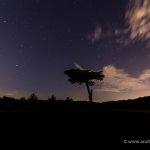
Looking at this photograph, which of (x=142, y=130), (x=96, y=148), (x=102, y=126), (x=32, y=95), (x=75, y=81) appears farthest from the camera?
(x=32, y=95)

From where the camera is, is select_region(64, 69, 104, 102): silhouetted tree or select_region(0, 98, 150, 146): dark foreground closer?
select_region(0, 98, 150, 146): dark foreground

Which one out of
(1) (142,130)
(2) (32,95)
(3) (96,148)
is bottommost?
(3) (96,148)

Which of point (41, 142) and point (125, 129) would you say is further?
point (125, 129)

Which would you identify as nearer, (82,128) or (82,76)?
(82,128)

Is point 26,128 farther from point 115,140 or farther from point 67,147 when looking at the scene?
point 115,140

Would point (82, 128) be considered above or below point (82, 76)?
below

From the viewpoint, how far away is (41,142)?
7.60 m

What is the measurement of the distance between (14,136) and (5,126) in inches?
51.3

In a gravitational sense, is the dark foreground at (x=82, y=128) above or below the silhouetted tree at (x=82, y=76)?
below

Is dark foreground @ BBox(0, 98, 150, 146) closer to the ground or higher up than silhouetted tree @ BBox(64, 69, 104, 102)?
closer to the ground

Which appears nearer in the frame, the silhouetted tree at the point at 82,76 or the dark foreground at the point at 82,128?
the dark foreground at the point at 82,128

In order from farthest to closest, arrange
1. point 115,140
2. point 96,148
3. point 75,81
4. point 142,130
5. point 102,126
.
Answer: point 75,81
point 102,126
point 142,130
point 115,140
point 96,148

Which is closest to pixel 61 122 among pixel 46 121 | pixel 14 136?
pixel 46 121

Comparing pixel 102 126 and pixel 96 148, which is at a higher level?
pixel 102 126
